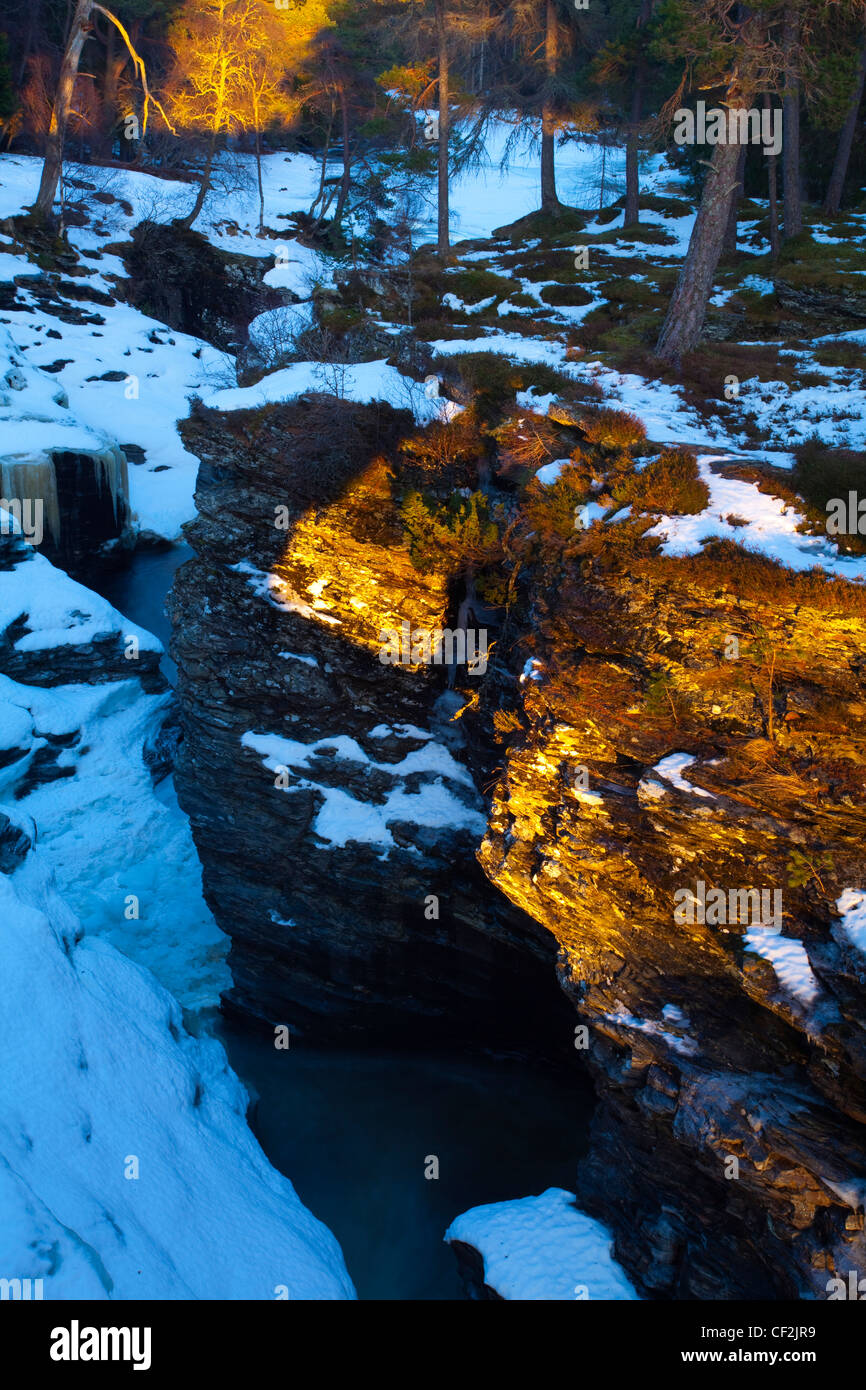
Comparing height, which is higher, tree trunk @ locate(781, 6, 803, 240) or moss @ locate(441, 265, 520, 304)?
tree trunk @ locate(781, 6, 803, 240)

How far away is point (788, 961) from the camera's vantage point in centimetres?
870

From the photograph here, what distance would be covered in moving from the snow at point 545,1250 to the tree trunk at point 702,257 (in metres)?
15.4

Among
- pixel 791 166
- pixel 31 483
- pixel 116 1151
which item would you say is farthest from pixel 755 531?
pixel 791 166

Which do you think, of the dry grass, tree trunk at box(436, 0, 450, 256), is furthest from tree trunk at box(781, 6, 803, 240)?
the dry grass

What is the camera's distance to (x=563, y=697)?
1120cm

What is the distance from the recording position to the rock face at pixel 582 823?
28.8 ft

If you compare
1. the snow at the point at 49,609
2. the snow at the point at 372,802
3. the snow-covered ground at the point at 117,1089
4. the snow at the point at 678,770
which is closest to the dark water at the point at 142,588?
the snow at the point at 49,609

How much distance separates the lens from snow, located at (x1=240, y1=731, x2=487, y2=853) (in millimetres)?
15023

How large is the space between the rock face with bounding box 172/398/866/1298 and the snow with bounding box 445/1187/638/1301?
1.07 feet

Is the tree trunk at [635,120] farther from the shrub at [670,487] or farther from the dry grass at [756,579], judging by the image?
the dry grass at [756,579]

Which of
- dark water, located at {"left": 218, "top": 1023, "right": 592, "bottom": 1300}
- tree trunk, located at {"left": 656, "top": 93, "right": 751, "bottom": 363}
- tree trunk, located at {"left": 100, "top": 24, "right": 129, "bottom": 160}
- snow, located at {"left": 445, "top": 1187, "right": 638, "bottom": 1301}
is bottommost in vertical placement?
dark water, located at {"left": 218, "top": 1023, "right": 592, "bottom": 1300}

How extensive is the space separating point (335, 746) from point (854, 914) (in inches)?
383

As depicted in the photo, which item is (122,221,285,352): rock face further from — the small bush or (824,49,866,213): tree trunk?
the small bush

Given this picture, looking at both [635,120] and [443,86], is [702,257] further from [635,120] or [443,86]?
[635,120]
